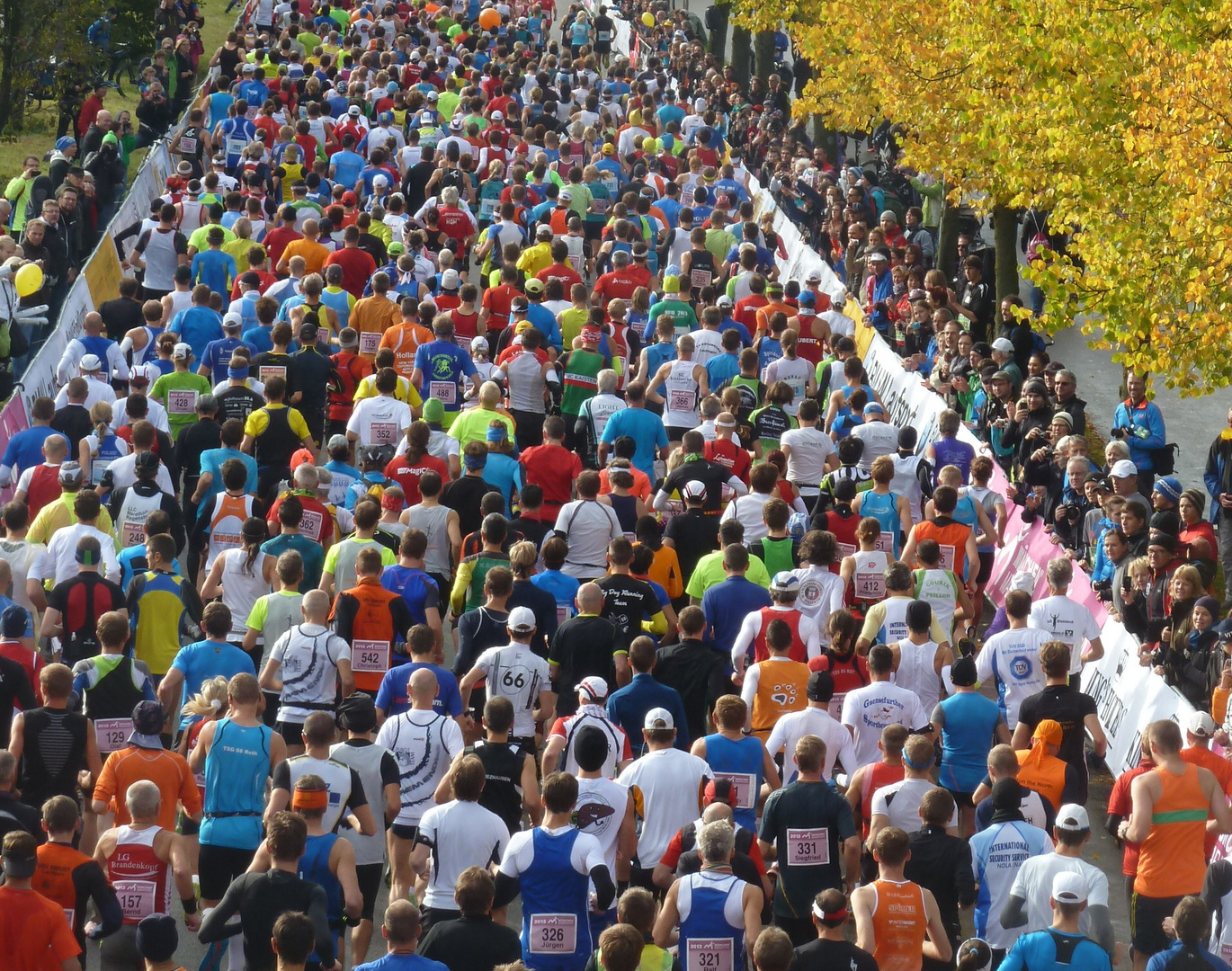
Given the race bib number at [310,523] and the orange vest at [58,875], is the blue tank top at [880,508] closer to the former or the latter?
the race bib number at [310,523]

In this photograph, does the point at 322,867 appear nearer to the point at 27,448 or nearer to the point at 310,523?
the point at 310,523

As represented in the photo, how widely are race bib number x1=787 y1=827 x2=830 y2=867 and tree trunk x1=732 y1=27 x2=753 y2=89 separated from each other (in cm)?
3328

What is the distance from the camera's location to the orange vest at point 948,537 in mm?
12508

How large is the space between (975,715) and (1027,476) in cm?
534

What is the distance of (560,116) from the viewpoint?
2908cm

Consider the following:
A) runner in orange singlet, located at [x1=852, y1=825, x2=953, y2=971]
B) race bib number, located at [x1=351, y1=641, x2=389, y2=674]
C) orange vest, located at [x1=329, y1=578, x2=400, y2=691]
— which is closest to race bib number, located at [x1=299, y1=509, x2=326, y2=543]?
orange vest, located at [x1=329, y1=578, x2=400, y2=691]

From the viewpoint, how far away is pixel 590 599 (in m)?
10.3

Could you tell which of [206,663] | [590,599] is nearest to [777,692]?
[590,599]

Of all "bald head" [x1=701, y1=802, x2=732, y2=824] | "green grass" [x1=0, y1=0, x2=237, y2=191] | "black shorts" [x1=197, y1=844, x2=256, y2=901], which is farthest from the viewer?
"green grass" [x1=0, y1=0, x2=237, y2=191]

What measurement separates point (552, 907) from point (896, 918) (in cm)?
148

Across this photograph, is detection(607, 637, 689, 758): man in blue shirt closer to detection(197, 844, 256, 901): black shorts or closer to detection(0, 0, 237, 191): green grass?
detection(197, 844, 256, 901): black shorts

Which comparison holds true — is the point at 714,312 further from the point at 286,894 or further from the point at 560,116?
the point at 560,116

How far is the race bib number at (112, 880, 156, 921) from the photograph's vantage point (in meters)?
8.27

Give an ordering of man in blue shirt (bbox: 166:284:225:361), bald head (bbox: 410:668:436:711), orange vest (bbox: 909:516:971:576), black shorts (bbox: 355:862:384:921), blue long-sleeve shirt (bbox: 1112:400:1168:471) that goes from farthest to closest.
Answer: blue long-sleeve shirt (bbox: 1112:400:1168:471) < man in blue shirt (bbox: 166:284:225:361) < orange vest (bbox: 909:516:971:576) < bald head (bbox: 410:668:436:711) < black shorts (bbox: 355:862:384:921)
